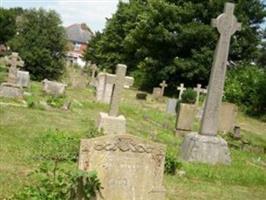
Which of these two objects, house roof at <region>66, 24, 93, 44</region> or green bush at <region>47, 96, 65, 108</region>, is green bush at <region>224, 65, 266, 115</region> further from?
house roof at <region>66, 24, 93, 44</region>

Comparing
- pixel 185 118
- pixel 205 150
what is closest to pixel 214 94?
pixel 205 150

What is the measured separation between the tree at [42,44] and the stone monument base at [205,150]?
1210 inches

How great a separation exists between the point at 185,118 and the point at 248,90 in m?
16.6

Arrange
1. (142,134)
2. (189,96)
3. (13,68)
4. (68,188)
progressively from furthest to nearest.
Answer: (189,96), (13,68), (142,134), (68,188)

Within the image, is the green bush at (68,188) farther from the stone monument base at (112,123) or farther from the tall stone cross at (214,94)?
the stone monument base at (112,123)

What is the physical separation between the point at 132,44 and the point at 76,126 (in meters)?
30.5

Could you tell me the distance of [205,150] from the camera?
12594 mm

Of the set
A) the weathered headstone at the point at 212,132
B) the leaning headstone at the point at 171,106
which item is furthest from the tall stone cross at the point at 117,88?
the leaning headstone at the point at 171,106

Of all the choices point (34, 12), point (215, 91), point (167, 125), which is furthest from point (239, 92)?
point (215, 91)

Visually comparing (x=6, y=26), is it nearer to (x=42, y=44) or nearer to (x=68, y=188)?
(x=42, y=44)

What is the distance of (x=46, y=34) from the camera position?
140 ft

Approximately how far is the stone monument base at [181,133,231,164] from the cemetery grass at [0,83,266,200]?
0.28 metres

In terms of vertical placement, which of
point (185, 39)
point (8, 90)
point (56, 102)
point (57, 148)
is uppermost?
point (185, 39)

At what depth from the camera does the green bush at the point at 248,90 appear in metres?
31.3
